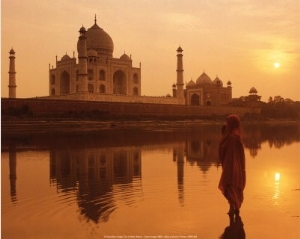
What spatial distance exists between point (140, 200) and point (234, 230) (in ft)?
3.96

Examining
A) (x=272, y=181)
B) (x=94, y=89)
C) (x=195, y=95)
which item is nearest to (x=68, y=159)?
(x=272, y=181)

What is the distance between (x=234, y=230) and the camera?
3.08 meters

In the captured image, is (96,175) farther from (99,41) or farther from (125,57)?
(125,57)

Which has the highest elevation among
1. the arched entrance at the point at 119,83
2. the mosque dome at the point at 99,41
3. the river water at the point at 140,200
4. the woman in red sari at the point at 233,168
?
the mosque dome at the point at 99,41

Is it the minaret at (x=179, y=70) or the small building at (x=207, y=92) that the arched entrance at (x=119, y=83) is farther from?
the small building at (x=207, y=92)

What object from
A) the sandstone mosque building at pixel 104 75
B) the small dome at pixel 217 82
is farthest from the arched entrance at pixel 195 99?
the sandstone mosque building at pixel 104 75

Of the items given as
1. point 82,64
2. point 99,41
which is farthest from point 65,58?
point 82,64

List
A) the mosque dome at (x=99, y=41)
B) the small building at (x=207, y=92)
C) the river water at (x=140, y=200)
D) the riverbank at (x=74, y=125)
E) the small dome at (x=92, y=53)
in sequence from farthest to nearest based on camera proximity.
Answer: the small building at (x=207, y=92) < the mosque dome at (x=99, y=41) < the small dome at (x=92, y=53) < the riverbank at (x=74, y=125) < the river water at (x=140, y=200)

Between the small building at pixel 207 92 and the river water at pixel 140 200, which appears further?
the small building at pixel 207 92

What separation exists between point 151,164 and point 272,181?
2.21 metres

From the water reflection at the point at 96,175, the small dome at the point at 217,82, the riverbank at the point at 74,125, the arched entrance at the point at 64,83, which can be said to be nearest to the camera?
the water reflection at the point at 96,175

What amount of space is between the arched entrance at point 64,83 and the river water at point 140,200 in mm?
25077

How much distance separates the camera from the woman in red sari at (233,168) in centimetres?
349

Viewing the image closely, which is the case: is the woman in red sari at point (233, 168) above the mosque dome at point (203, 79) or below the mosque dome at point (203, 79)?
below
